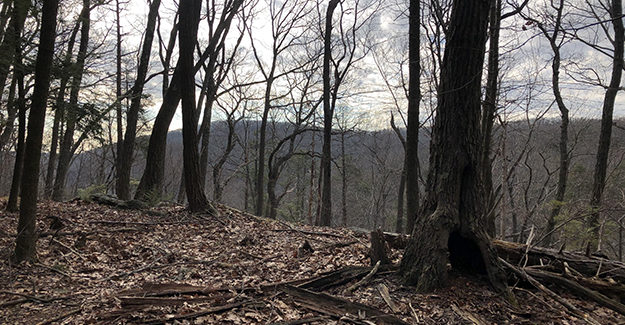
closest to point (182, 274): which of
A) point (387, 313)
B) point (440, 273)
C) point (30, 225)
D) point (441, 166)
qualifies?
point (30, 225)

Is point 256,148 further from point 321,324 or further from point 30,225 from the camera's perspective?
point 321,324

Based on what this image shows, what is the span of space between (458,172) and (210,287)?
10.6 feet

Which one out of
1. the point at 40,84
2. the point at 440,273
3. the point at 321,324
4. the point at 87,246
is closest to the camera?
the point at 321,324

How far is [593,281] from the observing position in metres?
3.94

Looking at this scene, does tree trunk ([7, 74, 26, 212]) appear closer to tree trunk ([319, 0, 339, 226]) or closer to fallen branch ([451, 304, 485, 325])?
fallen branch ([451, 304, 485, 325])

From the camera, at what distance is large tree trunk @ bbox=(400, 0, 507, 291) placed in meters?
3.89

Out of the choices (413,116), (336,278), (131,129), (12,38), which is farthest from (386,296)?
(131,129)

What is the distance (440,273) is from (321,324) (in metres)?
1.49

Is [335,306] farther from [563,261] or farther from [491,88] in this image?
[491,88]

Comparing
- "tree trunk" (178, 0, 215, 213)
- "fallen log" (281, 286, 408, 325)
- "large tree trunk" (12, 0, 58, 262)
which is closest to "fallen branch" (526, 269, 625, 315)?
"fallen log" (281, 286, 408, 325)

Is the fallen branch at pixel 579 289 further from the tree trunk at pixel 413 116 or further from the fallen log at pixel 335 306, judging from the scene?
the tree trunk at pixel 413 116

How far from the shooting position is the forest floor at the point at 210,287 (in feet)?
11.5

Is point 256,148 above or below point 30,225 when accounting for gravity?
above

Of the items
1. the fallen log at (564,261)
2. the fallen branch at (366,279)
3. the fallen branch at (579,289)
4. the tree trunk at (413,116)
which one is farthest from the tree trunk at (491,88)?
the fallen branch at (366,279)
